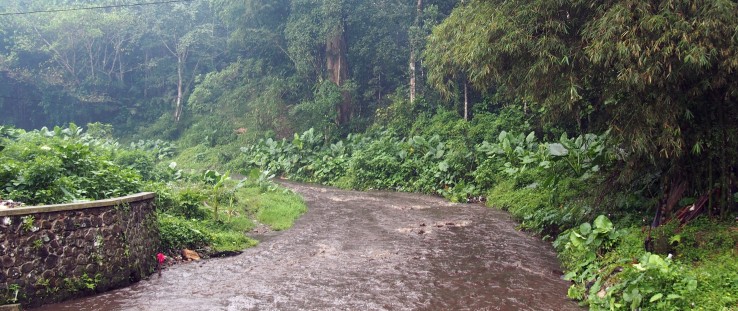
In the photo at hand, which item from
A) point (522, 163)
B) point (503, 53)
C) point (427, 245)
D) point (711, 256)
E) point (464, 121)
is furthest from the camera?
point (464, 121)

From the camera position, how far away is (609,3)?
28.0 ft

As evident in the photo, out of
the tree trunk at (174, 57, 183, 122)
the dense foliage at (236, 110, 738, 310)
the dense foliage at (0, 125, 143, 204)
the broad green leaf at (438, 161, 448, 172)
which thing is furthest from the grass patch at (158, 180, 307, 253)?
the tree trunk at (174, 57, 183, 122)

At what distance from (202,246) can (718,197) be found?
8392 millimetres

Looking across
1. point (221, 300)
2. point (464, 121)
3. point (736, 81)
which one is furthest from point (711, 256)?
point (464, 121)

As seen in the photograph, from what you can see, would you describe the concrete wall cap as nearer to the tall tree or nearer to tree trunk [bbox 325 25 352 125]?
the tall tree

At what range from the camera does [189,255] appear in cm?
998

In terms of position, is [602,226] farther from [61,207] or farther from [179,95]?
[179,95]

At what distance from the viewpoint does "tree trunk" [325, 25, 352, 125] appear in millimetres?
30172

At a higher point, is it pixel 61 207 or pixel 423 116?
pixel 423 116

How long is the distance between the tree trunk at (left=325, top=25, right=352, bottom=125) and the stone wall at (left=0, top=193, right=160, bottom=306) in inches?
865

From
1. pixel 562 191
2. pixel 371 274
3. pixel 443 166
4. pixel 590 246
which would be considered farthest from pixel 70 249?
pixel 443 166

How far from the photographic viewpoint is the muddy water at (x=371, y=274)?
7.50 meters

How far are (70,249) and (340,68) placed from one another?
2399cm

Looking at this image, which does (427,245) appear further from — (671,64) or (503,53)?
(671,64)
